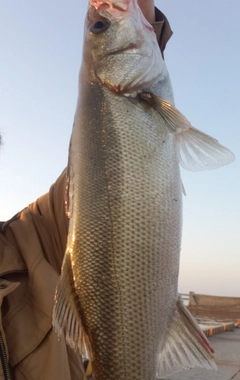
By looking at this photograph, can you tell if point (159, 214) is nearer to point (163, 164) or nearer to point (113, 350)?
point (163, 164)

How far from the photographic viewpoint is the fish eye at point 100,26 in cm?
201

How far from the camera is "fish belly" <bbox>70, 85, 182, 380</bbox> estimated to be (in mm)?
1595

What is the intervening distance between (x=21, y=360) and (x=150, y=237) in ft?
3.66

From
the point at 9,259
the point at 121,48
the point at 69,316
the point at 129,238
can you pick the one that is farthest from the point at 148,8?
the point at 69,316

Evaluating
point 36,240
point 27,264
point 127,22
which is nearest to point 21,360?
point 27,264

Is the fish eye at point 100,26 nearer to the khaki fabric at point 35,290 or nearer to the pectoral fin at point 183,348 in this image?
the khaki fabric at point 35,290

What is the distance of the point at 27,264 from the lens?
2.36m

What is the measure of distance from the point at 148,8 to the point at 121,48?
0.72m

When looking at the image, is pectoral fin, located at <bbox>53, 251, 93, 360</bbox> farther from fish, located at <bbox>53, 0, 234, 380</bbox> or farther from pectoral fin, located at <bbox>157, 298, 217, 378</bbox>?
pectoral fin, located at <bbox>157, 298, 217, 378</bbox>

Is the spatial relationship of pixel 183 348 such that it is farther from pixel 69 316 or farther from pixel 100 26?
pixel 100 26

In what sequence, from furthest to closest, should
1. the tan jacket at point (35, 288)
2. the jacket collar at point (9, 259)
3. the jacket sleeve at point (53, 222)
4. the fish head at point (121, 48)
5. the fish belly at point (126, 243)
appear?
the jacket sleeve at point (53, 222) → the jacket collar at point (9, 259) → the tan jacket at point (35, 288) → the fish head at point (121, 48) → the fish belly at point (126, 243)

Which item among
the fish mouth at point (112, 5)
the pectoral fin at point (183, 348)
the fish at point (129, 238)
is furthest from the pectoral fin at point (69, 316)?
the fish mouth at point (112, 5)

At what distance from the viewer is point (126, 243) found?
5.32 ft

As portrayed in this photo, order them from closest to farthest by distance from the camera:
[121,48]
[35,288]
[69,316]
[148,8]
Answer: [69,316]
[121,48]
[35,288]
[148,8]
